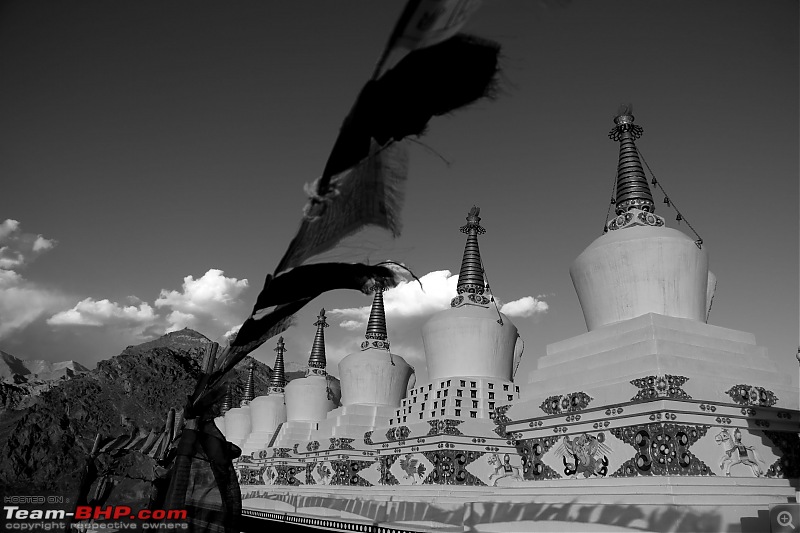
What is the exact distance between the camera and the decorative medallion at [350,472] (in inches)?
750

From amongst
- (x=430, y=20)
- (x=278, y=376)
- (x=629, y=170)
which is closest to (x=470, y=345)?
(x=629, y=170)

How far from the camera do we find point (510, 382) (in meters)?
17.8

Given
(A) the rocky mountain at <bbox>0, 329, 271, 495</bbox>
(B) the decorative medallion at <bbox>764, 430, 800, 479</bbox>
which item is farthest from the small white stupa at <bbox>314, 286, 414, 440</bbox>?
(A) the rocky mountain at <bbox>0, 329, 271, 495</bbox>

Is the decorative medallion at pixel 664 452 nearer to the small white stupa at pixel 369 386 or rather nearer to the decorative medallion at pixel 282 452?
the small white stupa at pixel 369 386

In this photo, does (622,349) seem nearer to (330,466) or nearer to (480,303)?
(480,303)

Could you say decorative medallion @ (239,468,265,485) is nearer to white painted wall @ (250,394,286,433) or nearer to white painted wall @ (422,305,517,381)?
white painted wall @ (250,394,286,433)

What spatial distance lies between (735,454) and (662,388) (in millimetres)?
1574

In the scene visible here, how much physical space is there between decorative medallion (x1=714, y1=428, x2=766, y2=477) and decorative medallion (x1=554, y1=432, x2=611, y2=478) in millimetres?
1723

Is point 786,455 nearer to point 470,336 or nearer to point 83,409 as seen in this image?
point 470,336

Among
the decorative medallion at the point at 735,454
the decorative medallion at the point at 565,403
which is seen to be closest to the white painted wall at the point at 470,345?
the decorative medallion at the point at 565,403

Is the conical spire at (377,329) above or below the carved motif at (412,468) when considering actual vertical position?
above

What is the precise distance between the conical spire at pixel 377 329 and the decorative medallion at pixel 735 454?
629 inches

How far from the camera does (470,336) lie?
1769 cm

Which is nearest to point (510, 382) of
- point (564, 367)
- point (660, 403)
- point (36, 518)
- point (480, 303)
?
point (480, 303)
